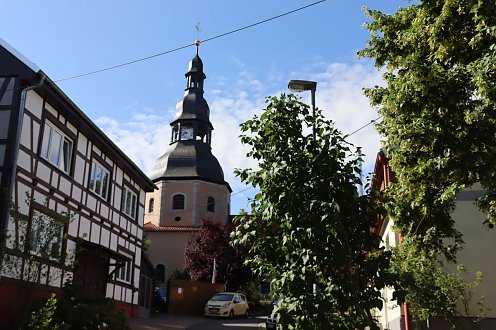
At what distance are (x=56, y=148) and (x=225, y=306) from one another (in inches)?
602

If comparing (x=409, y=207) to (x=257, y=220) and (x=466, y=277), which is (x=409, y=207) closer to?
(x=257, y=220)

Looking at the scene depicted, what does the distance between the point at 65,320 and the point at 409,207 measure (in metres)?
8.42

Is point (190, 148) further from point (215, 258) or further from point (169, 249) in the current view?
point (215, 258)

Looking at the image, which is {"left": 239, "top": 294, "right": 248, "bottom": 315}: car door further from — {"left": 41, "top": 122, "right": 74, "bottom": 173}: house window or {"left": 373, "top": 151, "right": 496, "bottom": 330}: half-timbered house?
{"left": 41, "top": 122, "right": 74, "bottom": 173}: house window

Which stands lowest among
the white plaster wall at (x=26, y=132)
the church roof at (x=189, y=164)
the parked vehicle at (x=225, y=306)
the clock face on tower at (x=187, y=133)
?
the parked vehicle at (x=225, y=306)

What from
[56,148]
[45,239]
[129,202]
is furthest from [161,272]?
[45,239]

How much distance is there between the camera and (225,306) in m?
28.3

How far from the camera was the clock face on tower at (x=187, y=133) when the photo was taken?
5368 centimetres

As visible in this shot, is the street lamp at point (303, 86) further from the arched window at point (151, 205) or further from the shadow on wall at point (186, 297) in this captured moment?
the arched window at point (151, 205)

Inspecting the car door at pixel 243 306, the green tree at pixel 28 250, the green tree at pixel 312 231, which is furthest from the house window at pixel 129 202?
the green tree at pixel 312 231

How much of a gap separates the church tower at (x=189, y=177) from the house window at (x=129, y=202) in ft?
91.0

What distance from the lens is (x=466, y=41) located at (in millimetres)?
8586

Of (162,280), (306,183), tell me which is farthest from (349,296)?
(162,280)

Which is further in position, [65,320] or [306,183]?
[65,320]
